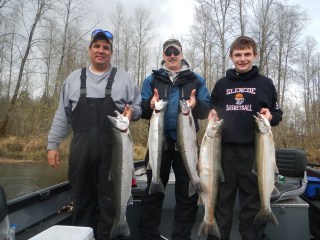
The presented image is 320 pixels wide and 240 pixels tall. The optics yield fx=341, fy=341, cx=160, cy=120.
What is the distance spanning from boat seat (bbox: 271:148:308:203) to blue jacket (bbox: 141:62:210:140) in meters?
1.61

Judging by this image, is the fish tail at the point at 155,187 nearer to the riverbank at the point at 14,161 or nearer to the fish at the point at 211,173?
the fish at the point at 211,173

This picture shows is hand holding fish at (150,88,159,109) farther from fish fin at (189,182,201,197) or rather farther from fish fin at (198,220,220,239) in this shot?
fish fin at (198,220,220,239)

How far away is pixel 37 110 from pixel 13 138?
2.58m

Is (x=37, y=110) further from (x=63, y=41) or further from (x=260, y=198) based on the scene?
(x=260, y=198)

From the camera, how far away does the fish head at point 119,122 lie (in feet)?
11.2

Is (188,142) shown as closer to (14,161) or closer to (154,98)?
(154,98)

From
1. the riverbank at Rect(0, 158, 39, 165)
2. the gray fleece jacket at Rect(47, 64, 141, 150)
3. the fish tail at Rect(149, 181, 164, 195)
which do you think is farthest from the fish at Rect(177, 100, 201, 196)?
the riverbank at Rect(0, 158, 39, 165)

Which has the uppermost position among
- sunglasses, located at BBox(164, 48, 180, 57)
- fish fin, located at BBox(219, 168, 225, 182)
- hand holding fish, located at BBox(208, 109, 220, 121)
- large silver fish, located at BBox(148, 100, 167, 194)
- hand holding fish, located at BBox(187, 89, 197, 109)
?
sunglasses, located at BBox(164, 48, 180, 57)

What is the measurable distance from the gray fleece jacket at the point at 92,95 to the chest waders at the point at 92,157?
7 cm

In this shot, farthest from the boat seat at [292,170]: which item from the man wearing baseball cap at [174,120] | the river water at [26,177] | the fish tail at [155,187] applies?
the river water at [26,177]

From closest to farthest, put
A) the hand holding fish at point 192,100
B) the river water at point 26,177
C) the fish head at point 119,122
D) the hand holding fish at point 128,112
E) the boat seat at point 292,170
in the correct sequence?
the fish head at point 119,122 < the hand holding fish at point 128,112 < the hand holding fish at point 192,100 < the boat seat at point 292,170 < the river water at point 26,177

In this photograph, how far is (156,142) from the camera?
3643 millimetres

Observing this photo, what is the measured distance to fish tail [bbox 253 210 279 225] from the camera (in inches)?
137

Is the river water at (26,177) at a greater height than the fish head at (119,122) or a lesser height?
lesser
